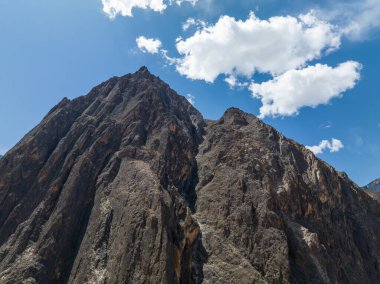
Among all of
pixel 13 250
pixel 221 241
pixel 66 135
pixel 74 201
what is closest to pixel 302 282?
pixel 221 241

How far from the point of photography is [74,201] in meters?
48.2

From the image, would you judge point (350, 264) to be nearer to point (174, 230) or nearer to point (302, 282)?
point (302, 282)

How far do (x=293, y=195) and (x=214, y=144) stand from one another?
1946 cm

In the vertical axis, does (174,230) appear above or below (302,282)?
above

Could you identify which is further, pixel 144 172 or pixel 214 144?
pixel 214 144

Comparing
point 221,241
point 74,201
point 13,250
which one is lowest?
point 13,250

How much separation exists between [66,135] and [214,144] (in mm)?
28665

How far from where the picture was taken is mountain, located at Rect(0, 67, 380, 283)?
40719mm

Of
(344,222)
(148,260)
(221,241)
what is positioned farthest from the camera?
(344,222)

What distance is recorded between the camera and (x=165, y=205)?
145 feet

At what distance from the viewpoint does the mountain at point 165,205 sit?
1603 inches

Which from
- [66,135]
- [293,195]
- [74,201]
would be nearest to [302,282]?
Answer: [293,195]

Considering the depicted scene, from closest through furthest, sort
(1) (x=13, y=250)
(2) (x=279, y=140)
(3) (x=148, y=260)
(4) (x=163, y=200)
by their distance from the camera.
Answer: (3) (x=148, y=260)
(1) (x=13, y=250)
(4) (x=163, y=200)
(2) (x=279, y=140)

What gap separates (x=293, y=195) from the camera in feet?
196
